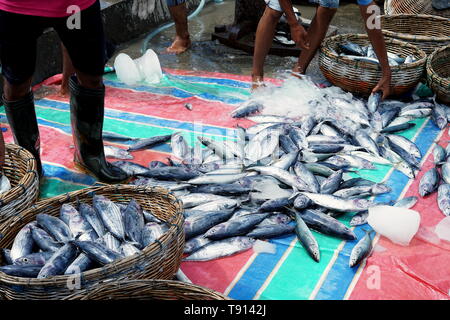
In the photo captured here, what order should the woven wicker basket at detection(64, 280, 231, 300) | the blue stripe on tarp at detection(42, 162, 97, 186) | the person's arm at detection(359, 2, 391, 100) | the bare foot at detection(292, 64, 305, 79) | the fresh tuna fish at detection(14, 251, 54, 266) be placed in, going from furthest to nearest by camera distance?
the bare foot at detection(292, 64, 305, 79) < the person's arm at detection(359, 2, 391, 100) < the blue stripe on tarp at detection(42, 162, 97, 186) < the fresh tuna fish at detection(14, 251, 54, 266) < the woven wicker basket at detection(64, 280, 231, 300)

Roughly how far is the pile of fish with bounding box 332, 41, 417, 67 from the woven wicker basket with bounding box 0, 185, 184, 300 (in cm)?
279

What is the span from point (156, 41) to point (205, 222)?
443cm

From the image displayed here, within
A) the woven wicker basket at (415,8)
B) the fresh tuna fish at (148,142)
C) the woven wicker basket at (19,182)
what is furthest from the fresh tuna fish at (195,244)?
the woven wicker basket at (415,8)

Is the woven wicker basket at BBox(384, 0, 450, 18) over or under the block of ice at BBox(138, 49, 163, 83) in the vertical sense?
over

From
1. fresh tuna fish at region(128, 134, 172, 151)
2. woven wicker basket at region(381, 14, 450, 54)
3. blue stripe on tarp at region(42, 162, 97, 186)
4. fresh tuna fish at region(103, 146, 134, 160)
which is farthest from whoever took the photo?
→ woven wicker basket at region(381, 14, 450, 54)

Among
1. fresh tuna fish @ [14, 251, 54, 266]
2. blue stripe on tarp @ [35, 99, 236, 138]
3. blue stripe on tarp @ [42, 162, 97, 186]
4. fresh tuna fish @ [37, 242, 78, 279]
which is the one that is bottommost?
blue stripe on tarp @ [42, 162, 97, 186]

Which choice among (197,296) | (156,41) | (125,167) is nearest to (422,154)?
(125,167)

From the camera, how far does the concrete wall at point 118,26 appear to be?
5.47m

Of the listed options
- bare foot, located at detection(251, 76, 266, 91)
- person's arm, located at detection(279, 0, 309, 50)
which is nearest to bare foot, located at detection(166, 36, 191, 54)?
bare foot, located at detection(251, 76, 266, 91)

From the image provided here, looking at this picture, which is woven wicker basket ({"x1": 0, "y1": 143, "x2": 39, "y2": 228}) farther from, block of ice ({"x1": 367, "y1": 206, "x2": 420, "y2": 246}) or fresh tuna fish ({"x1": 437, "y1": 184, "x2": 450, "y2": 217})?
fresh tuna fish ({"x1": 437, "y1": 184, "x2": 450, "y2": 217})

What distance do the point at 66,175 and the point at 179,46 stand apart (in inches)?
124

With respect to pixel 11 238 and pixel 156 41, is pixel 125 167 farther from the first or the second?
pixel 156 41

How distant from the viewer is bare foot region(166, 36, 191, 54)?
6413 mm

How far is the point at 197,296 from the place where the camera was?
6.83 feet
